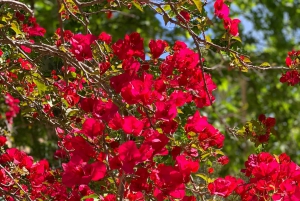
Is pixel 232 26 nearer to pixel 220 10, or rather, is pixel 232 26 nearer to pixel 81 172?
pixel 220 10

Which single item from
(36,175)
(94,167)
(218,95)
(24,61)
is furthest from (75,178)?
(218,95)

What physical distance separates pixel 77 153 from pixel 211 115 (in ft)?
18.0

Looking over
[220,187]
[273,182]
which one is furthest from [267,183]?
[220,187]

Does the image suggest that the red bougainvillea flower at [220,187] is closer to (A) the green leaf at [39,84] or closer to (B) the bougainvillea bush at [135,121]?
(B) the bougainvillea bush at [135,121]

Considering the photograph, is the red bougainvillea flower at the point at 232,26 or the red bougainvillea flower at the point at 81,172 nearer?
the red bougainvillea flower at the point at 81,172

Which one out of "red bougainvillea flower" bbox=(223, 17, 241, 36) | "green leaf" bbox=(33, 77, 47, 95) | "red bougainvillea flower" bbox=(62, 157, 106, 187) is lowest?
"red bougainvillea flower" bbox=(62, 157, 106, 187)

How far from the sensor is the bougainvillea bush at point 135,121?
174 cm

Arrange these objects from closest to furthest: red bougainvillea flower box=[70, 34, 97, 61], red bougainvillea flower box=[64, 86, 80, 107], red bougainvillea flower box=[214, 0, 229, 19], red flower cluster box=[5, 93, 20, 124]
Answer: red bougainvillea flower box=[70, 34, 97, 61]
red bougainvillea flower box=[64, 86, 80, 107]
red bougainvillea flower box=[214, 0, 229, 19]
red flower cluster box=[5, 93, 20, 124]

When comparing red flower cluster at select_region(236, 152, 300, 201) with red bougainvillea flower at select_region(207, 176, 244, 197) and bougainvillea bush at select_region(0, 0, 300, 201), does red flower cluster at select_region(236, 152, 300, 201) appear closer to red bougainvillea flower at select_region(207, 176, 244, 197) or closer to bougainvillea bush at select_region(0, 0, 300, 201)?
bougainvillea bush at select_region(0, 0, 300, 201)

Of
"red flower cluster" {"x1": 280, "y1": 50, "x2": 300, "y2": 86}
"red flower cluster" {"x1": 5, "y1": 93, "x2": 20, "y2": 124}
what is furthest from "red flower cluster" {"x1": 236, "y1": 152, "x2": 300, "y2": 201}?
"red flower cluster" {"x1": 5, "y1": 93, "x2": 20, "y2": 124}

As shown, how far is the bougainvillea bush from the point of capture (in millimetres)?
1738

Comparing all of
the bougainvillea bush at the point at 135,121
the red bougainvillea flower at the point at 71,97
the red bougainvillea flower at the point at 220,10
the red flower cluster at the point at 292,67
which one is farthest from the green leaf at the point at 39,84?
the red flower cluster at the point at 292,67

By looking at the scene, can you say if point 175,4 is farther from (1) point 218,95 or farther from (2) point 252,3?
(1) point 218,95

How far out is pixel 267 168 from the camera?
7.09 feet
